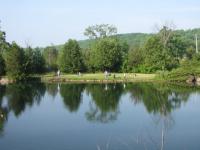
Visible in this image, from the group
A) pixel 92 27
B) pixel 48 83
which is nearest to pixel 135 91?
pixel 48 83

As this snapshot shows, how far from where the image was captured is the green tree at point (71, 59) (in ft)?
232

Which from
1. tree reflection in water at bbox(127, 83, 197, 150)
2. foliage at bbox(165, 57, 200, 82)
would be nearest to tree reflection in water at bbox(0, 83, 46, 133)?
tree reflection in water at bbox(127, 83, 197, 150)

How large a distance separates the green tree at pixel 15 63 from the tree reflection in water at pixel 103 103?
13.8 meters

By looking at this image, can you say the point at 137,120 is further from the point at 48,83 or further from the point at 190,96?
the point at 48,83

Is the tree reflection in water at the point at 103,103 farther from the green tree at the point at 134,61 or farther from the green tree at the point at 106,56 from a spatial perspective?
the green tree at the point at 134,61

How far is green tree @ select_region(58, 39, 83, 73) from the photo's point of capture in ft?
232

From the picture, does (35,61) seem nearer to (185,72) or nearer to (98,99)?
(185,72)

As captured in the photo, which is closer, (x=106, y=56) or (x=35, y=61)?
(x=106, y=56)

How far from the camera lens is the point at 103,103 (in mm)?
37656

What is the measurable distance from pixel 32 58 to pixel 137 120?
44.9 m

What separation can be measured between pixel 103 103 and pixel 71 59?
33.9 m

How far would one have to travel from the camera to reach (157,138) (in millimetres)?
21734

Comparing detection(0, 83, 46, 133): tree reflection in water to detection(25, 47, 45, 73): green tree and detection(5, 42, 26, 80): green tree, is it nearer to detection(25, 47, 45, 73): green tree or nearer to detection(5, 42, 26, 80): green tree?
detection(5, 42, 26, 80): green tree

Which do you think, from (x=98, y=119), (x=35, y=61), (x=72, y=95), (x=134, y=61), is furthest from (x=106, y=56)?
(x=98, y=119)
